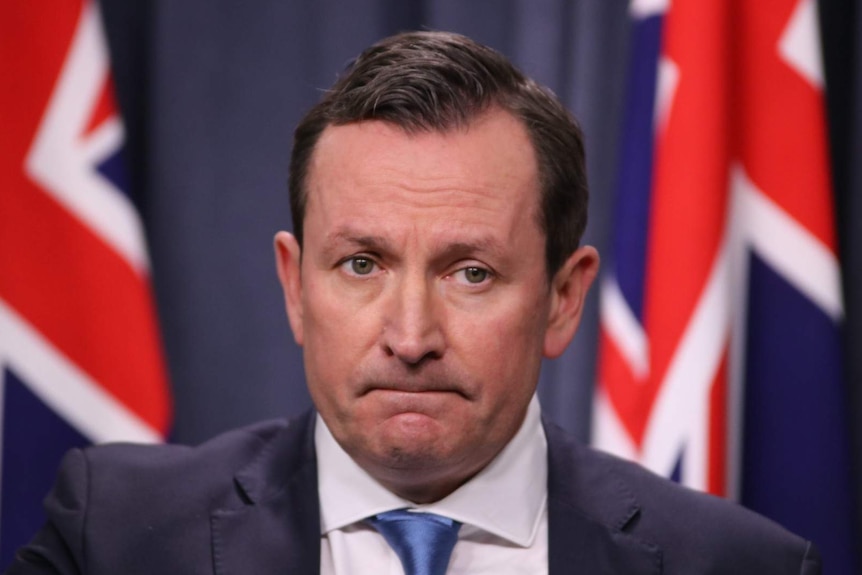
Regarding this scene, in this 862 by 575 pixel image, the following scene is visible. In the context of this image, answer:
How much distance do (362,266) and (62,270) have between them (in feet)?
3.09

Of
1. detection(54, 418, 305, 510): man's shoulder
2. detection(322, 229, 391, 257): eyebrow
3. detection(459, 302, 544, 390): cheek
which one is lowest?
detection(54, 418, 305, 510): man's shoulder

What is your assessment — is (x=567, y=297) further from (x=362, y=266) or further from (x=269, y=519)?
(x=269, y=519)

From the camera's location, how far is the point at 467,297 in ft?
5.50

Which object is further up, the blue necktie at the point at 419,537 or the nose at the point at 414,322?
the nose at the point at 414,322

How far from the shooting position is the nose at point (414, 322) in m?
1.59

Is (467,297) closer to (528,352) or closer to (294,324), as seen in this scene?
(528,352)

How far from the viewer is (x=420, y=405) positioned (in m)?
1.62

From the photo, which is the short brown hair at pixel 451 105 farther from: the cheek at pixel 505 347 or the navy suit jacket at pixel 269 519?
the navy suit jacket at pixel 269 519

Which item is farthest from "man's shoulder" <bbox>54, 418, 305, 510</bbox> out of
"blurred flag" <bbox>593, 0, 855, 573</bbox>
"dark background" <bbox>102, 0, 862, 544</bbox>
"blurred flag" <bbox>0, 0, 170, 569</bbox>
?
"dark background" <bbox>102, 0, 862, 544</bbox>

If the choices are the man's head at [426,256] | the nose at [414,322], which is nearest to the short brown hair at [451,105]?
the man's head at [426,256]

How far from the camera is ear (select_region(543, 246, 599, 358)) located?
73.7 inches

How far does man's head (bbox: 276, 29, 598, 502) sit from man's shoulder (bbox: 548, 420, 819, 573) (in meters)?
0.20

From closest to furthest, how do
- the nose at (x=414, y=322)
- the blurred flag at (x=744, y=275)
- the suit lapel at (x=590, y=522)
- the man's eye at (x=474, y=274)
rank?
the nose at (x=414, y=322) < the man's eye at (x=474, y=274) < the suit lapel at (x=590, y=522) < the blurred flag at (x=744, y=275)

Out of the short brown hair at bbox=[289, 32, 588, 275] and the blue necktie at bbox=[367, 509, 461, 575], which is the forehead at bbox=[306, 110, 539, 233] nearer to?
the short brown hair at bbox=[289, 32, 588, 275]
